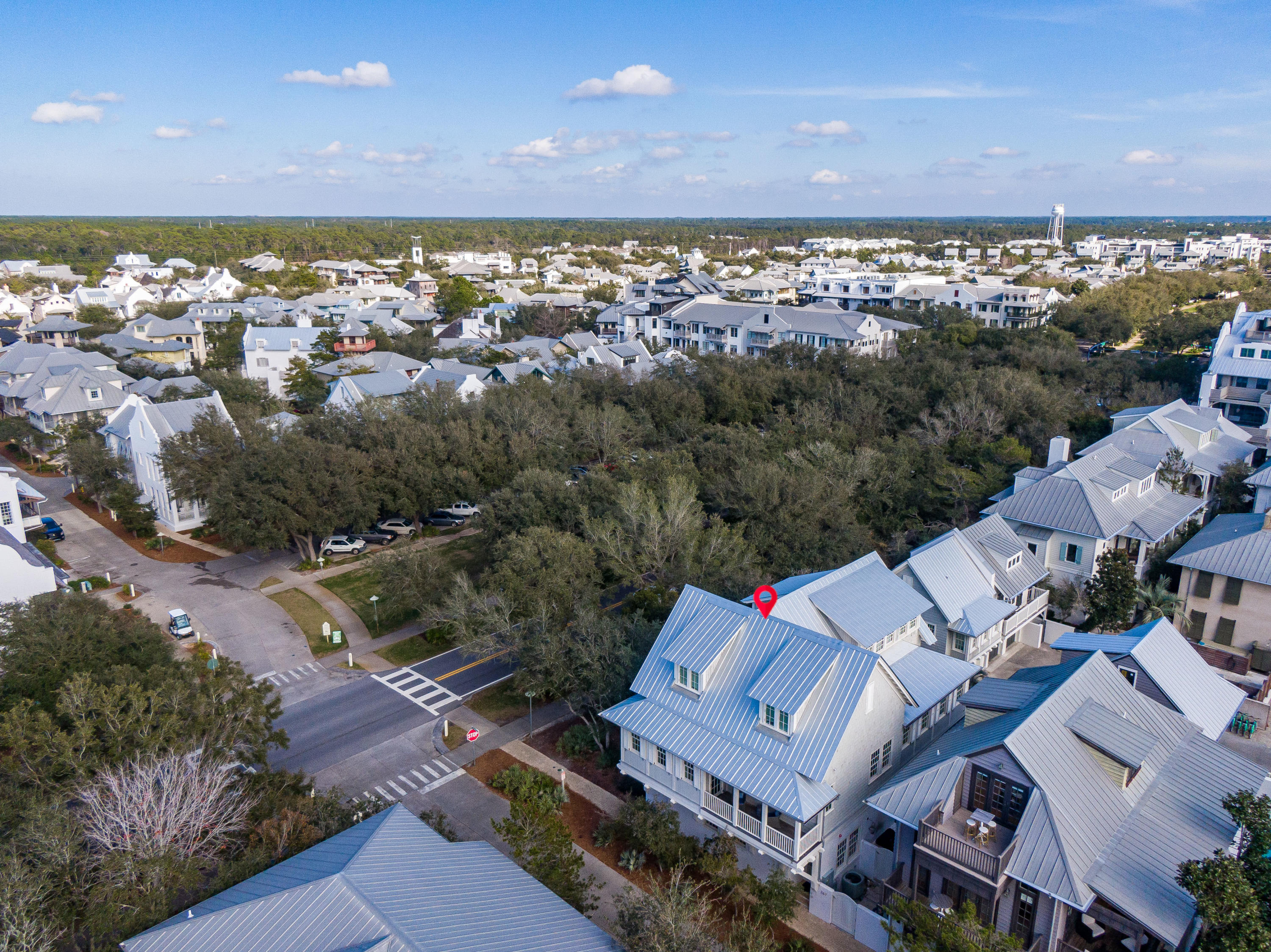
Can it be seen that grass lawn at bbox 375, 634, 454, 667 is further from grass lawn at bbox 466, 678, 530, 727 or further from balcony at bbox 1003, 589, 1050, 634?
balcony at bbox 1003, 589, 1050, 634

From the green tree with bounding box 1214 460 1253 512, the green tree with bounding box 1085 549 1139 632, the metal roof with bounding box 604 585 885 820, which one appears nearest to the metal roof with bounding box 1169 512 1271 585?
the green tree with bounding box 1085 549 1139 632

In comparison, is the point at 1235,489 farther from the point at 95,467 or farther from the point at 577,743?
the point at 95,467

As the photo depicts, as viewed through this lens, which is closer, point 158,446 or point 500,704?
point 500,704

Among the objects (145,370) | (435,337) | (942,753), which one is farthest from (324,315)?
(942,753)

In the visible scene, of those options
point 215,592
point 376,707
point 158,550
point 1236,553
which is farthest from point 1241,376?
point 158,550

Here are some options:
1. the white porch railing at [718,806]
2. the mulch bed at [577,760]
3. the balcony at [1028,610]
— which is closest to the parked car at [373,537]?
the mulch bed at [577,760]

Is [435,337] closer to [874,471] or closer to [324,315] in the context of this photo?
[324,315]

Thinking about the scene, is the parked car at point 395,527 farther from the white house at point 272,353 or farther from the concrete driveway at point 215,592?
the white house at point 272,353
